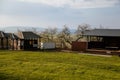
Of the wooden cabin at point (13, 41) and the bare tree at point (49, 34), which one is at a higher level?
the bare tree at point (49, 34)

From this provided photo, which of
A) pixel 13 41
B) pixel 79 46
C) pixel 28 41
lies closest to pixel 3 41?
pixel 13 41

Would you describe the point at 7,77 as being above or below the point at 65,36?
below

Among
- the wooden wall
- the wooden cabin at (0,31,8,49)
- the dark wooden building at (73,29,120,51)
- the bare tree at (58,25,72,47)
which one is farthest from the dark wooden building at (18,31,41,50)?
the bare tree at (58,25,72,47)

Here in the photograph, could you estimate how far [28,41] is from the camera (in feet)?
174

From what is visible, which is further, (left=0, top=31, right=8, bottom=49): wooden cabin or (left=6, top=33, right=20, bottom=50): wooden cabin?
(left=0, top=31, right=8, bottom=49): wooden cabin

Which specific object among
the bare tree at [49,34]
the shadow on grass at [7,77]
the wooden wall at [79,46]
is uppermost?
the bare tree at [49,34]

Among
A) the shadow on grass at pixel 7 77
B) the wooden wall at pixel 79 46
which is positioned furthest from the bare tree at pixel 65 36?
the shadow on grass at pixel 7 77

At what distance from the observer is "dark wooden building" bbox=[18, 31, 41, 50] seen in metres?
52.2

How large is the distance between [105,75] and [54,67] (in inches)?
211

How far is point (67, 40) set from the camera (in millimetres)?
70750

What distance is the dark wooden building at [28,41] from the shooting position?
52.2 m

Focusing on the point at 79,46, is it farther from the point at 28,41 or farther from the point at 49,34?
the point at 49,34

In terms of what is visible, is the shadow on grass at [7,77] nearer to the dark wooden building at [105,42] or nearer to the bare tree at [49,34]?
the dark wooden building at [105,42]

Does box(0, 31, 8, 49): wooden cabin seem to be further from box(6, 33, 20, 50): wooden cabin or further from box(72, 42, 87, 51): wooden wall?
box(72, 42, 87, 51): wooden wall
